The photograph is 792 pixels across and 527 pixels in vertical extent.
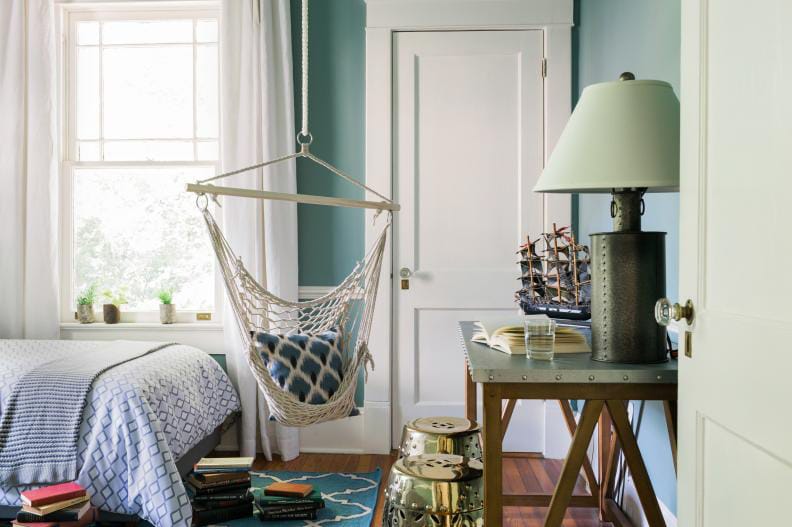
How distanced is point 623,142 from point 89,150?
3.13 metres

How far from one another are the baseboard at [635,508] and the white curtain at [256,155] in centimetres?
165

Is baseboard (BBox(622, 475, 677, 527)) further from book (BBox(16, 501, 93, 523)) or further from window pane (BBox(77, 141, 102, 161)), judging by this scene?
window pane (BBox(77, 141, 102, 161))

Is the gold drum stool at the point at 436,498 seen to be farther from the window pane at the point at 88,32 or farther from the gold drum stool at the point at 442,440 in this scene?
the window pane at the point at 88,32

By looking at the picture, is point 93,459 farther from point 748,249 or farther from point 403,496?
point 748,249

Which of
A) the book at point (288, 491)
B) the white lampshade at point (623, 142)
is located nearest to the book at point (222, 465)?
the book at point (288, 491)

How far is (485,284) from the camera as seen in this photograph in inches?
142

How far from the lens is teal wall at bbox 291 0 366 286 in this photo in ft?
12.0

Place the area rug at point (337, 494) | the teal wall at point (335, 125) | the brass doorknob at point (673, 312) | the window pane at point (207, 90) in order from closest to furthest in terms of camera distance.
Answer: the brass doorknob at point (673, 312) → the area rug at point (337, 494) → the teal wall at point (335, 125) → the window pane at point (207, 90)

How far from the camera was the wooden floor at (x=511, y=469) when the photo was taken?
2.78 metres

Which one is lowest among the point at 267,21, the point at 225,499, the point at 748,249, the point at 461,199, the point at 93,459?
the point at 225,499

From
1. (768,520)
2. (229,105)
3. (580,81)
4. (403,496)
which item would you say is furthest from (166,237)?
(768,520)

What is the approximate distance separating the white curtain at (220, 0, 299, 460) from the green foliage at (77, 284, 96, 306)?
0.78m

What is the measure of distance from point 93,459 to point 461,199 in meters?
2.07

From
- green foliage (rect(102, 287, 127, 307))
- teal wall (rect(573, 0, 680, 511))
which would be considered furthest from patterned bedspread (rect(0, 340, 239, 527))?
teal wall (rect(573, 0, 680, 511))
